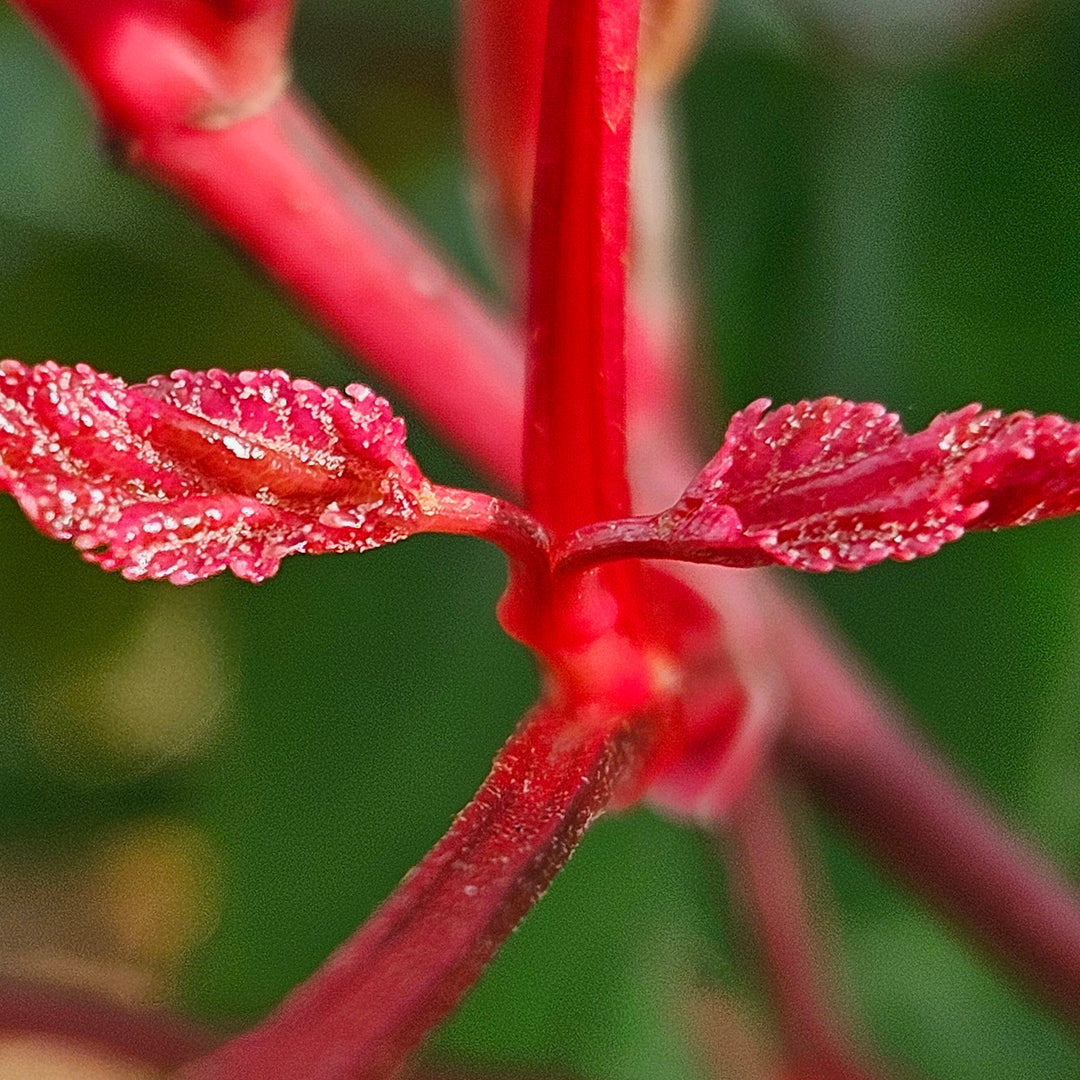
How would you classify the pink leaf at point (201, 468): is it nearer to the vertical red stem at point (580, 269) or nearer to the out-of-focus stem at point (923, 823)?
the vertical red stem at point (580, 269)

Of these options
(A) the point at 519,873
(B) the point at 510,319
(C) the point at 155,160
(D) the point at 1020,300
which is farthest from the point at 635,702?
(D) the point at 1020,300

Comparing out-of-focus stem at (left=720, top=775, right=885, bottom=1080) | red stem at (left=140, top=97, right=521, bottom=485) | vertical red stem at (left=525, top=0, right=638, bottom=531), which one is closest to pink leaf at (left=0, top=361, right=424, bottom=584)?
vertical red stem at (left=525, top=0, right=638, bottom=531)

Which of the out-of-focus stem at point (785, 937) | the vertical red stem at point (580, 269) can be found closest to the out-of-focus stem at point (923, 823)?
the out-of-focus stem at point (785, 937)

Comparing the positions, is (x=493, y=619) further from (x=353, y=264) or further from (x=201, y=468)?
(x=201, y=468)

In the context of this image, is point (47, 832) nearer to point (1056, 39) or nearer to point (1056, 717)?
point (1056, 717)

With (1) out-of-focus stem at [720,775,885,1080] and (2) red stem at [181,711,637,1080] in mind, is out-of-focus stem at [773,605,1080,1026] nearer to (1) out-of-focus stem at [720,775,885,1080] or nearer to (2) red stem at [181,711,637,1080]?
(1) out-of-focus stem at [720,775,885,1080]
